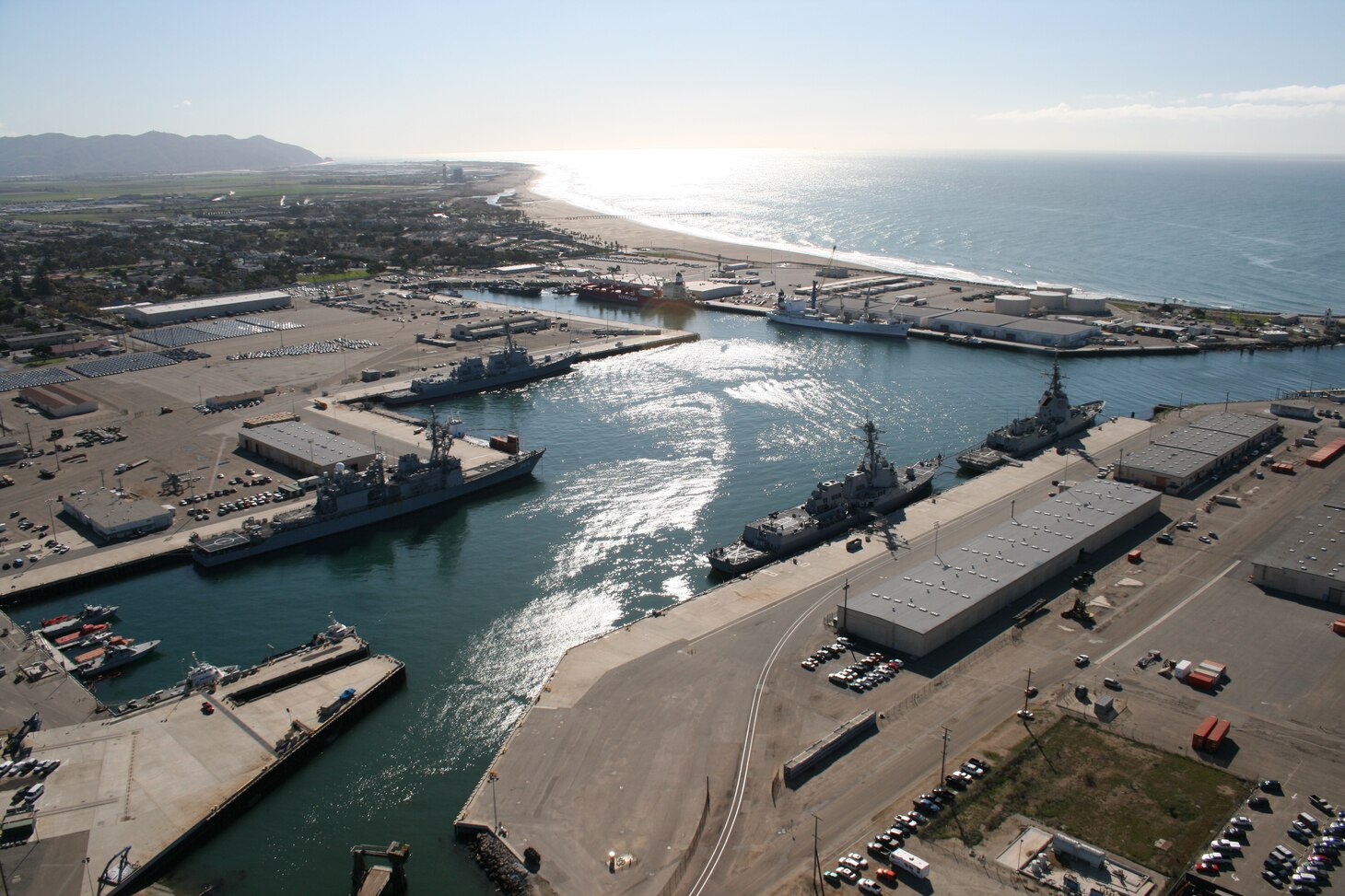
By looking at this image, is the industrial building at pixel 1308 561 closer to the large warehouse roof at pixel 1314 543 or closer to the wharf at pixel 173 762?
the large warehouse roof at pixel 1314 543

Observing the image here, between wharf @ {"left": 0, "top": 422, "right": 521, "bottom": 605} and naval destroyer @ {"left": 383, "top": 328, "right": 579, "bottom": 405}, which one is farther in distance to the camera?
naval destroyer @ {"left": 383, "top": 328, "right": 579, "bottom": 405}

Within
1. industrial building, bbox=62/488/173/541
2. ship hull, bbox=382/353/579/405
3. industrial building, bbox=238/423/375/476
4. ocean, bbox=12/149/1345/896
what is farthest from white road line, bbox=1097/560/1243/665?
ship hull, bbox=382/353/579/405

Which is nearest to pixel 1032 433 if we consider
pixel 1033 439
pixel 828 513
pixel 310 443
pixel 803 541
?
pixel 1033 439

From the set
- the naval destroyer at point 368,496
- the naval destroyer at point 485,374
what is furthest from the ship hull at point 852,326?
the naval destroyer at point 368,496

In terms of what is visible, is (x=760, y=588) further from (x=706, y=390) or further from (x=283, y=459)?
(x=706, y=390)

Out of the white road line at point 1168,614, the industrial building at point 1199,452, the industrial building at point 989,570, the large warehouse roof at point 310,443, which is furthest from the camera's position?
the large warehouse roof at point 310,443

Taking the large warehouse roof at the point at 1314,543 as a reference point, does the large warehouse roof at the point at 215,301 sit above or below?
above

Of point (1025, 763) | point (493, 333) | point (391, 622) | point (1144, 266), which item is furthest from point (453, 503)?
point (1144, 266)

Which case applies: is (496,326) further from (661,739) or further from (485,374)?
(661,739)

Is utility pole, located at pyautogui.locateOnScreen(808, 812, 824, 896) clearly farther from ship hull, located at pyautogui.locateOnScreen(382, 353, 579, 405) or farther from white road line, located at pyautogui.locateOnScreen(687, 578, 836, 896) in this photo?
ship hull, located at pyautogui.locateOnScreen(382, 353, 579, 405)
